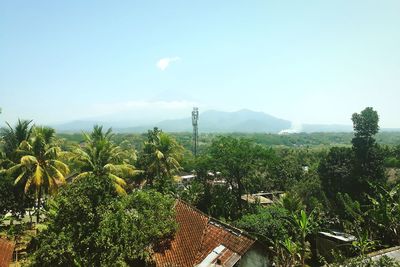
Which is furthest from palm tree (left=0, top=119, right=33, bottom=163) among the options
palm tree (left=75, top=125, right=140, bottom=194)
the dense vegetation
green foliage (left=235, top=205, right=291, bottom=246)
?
green foliage (left=235, top=205, right=291, bottom=246)

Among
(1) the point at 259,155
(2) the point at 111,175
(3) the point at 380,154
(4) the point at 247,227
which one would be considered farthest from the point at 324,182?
(2) the point at 111,175

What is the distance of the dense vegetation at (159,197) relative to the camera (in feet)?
37.2

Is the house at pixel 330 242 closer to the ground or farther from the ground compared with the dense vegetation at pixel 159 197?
closer to the ground

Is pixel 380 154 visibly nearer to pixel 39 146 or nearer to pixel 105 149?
pixel 105 149

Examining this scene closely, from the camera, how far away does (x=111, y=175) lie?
68.0ft

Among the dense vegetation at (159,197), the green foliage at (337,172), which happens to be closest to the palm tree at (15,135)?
the dense vegetation at (159,197)

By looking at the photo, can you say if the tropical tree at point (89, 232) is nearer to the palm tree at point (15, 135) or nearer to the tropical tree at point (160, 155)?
the palm tree at point (15, 135)

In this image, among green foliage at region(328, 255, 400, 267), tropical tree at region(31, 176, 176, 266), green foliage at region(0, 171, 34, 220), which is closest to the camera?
green foliage at region(328, 255, 400, 267)

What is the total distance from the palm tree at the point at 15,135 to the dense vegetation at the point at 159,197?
7cm

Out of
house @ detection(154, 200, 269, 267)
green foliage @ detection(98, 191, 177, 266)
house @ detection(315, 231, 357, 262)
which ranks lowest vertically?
house @ detection(315, 231, 357, 262)

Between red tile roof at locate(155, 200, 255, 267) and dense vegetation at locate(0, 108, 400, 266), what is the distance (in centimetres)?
70

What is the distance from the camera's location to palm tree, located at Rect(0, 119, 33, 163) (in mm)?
22719

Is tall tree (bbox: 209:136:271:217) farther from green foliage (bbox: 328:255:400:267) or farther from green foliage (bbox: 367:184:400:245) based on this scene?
green foliage (bbox: 328:255:400:267)

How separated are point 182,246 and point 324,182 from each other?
63.7 feet
